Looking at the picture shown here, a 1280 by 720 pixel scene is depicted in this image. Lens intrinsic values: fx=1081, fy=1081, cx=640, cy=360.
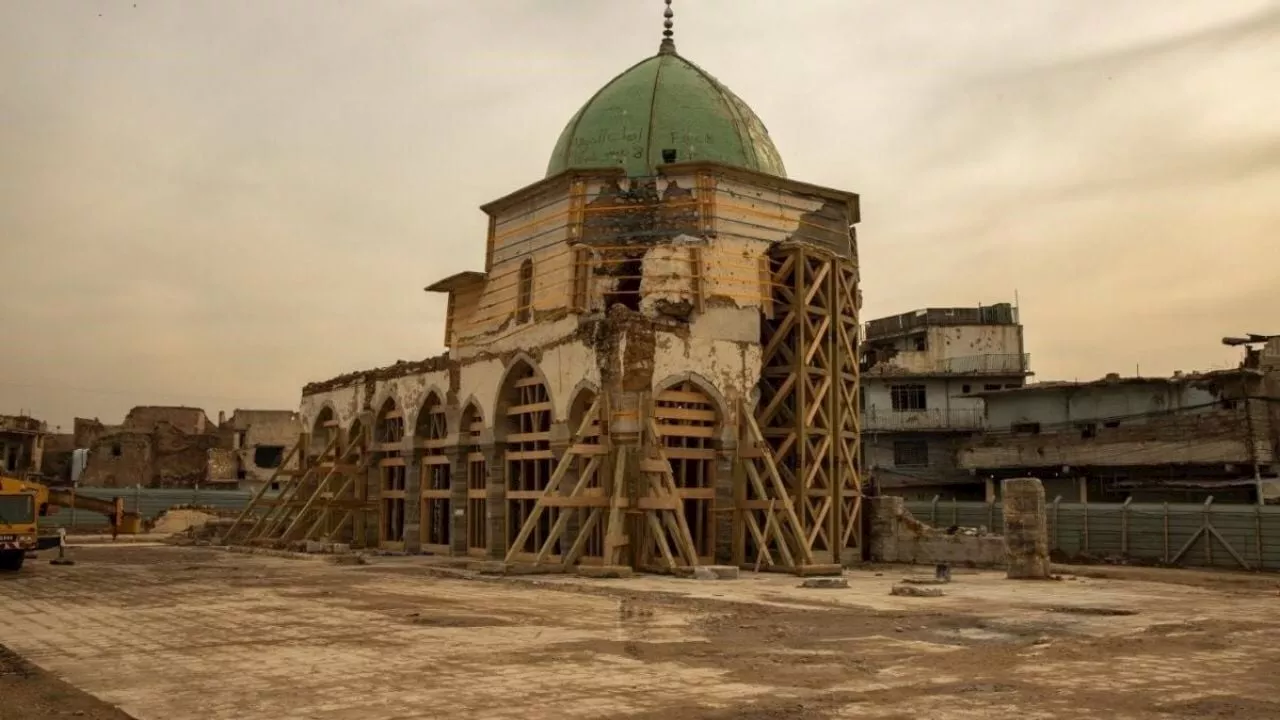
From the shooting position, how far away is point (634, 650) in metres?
10.3

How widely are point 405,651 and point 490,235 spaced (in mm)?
18927

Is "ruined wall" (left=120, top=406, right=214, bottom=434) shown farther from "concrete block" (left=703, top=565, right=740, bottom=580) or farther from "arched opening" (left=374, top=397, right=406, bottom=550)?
"concrete block" (left=703, top=565, right=740, bottom=580)

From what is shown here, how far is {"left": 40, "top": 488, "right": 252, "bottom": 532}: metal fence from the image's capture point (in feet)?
130

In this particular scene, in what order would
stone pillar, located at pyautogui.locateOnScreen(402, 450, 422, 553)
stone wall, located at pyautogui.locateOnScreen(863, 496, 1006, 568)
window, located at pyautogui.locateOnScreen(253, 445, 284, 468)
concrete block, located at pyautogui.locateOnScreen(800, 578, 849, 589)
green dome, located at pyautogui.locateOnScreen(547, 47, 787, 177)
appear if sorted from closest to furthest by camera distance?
concrete block, located at pyautogui.locateOnScreen(800, 578, 849, 589) < stone wall, located at pyautogui.locateOnScreen(863, 496, 1006, 568) < green dome, located at pyautogui.locateOnScreen(547, 47, 787, 177) < stone pillar, located at pyautogui.locateOnScreen(402, 450, 422, 553) < window, located at pyautogui.locateOnScreen(253, 445, 284, 468)

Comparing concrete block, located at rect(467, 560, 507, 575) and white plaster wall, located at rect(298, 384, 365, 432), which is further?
white plaster wall, located at rect(298, 384, 365, 432)

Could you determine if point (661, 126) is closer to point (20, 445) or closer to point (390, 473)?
point (390, 473)

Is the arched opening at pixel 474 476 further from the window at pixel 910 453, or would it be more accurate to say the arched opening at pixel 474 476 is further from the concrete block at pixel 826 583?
the window at pixel 910 453

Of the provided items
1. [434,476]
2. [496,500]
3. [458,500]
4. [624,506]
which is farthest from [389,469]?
[624,506]

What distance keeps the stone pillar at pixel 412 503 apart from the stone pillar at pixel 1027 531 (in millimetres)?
15414

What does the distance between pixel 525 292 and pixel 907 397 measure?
28439 millimetres

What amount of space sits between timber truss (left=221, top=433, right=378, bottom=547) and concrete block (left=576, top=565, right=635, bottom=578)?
12.6 m

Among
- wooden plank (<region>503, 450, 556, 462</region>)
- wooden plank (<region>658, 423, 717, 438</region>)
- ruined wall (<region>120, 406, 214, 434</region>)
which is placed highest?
ruined wall (<region>120, 406, 214, 434</region>)

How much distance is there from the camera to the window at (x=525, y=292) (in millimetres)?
26016

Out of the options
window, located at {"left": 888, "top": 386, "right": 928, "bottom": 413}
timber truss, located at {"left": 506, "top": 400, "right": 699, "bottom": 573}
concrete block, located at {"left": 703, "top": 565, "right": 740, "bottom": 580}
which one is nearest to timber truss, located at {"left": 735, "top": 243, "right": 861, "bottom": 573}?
timber truss, located at {"left": 506, "top": 400, "right": 699, "bottom": 573}
